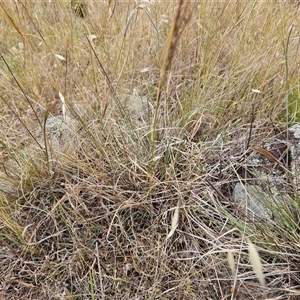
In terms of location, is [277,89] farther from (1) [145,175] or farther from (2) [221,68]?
(1) [145,175]

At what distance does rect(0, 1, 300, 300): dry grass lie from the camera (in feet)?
2.92

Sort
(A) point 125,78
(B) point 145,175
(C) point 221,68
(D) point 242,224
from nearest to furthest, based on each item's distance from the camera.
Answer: (D) point 242,224 → (B) point 145,175 → (C) point 221,68 → (A) point 125,78

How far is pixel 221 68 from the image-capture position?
1.35 meters

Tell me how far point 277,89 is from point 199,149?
1.22 feet

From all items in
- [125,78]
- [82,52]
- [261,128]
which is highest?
[82,52]

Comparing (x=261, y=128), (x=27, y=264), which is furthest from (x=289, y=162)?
(x=27, y=264)

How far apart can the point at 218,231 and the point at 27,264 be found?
1.73ft

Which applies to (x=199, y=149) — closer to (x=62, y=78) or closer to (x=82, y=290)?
(x=82, y=290)

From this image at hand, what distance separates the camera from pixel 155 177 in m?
1.04

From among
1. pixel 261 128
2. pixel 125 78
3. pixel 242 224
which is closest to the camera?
pixel 242 224

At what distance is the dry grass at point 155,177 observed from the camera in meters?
0.89

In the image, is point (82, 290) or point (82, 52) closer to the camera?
point (82, 290)

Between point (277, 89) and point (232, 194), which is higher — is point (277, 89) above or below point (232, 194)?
above

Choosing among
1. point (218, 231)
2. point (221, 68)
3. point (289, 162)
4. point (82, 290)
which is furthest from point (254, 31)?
point (82, 290)
